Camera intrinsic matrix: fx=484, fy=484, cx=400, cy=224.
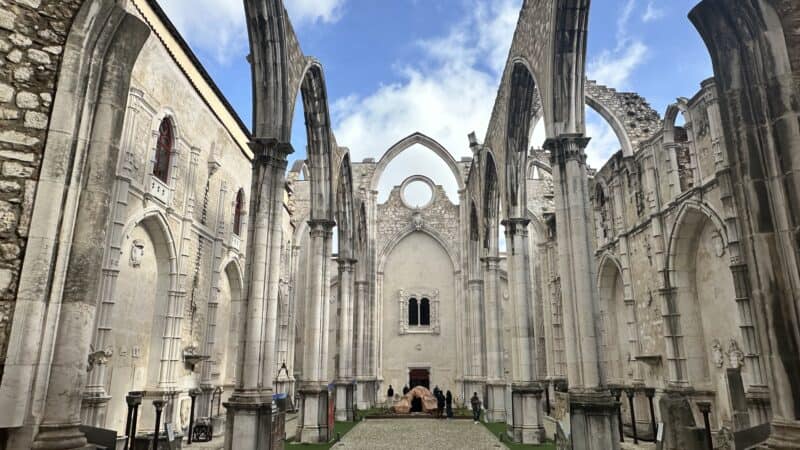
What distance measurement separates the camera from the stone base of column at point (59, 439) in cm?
325

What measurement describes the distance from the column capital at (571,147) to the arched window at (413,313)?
18.0 m

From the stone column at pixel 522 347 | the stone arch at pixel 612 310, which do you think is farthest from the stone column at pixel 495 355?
the stone arch at pixel 612 310

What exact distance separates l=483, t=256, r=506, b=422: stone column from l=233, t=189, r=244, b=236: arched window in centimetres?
888

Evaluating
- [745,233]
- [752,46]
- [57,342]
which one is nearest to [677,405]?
[745,233]

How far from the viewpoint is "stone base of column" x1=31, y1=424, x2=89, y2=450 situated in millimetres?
3246

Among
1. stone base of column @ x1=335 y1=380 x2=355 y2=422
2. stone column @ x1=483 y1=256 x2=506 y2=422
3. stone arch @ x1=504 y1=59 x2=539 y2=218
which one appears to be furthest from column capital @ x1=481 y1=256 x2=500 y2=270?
stone base of column @ x1=335 y1=380 x2=355 y2=422

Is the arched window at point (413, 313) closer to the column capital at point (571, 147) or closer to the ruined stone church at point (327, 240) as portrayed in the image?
the ruined stone church at point (327, 240)

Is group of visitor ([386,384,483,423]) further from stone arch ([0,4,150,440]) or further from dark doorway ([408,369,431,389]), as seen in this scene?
stone arch ([0,4,150,440])

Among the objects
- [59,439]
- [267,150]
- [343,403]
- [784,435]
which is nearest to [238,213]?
[343,403]

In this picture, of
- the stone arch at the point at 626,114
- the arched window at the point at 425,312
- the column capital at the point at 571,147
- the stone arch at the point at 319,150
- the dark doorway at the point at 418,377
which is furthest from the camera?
the arched window at the point at 425,312

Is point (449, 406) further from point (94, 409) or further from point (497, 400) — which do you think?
point (94, 409)

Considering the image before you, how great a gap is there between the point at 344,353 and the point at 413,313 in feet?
28.8

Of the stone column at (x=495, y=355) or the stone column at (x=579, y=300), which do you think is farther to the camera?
the stone column at (x=495, y=355)

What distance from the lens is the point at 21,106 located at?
3.65 m
